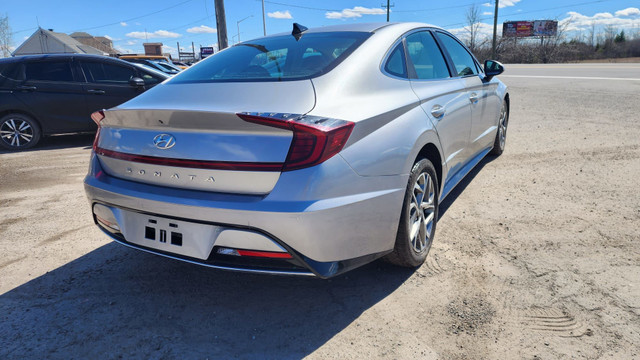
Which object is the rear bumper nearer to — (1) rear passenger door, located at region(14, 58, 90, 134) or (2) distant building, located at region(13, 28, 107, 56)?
(1) rear passenger door, located at region(14, 58, 90, 134)

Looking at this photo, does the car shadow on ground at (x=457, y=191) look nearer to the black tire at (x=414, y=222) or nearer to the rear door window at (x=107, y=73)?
the black tire at (x=414, y=222)

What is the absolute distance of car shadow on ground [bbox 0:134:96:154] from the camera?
7787 millimetres

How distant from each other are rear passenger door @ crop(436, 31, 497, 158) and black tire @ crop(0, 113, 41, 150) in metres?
7.04

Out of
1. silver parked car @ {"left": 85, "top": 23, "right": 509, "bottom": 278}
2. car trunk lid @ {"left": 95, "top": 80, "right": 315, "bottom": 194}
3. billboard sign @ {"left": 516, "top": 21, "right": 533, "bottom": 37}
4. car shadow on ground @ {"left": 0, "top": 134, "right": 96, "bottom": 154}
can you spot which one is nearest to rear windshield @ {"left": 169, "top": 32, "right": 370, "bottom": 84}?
silver parked car @ {"left": 85, "top": 23, "right": 509, "bottom": 278}

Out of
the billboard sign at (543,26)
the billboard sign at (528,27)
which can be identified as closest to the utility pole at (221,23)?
the billboard sign at (528,27)

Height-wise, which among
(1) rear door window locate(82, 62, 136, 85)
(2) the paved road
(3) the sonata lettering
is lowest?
(3) the sonata lettering

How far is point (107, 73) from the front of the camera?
8.05 m

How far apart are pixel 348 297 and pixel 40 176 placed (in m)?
4.93

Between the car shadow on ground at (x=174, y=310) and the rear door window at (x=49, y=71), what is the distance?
5817 millimetres

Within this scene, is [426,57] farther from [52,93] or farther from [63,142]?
[63,142]

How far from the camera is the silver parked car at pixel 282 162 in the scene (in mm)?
2070

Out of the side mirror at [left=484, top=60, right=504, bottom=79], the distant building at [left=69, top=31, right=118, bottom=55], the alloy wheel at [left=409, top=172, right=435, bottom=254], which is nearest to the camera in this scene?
the alloy wheel at [left=409, top=172, right=435, bottom=254]

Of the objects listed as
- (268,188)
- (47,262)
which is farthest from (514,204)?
(47,262)

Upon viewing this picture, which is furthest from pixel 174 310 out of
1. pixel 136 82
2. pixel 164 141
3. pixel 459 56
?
pixel 136 82
